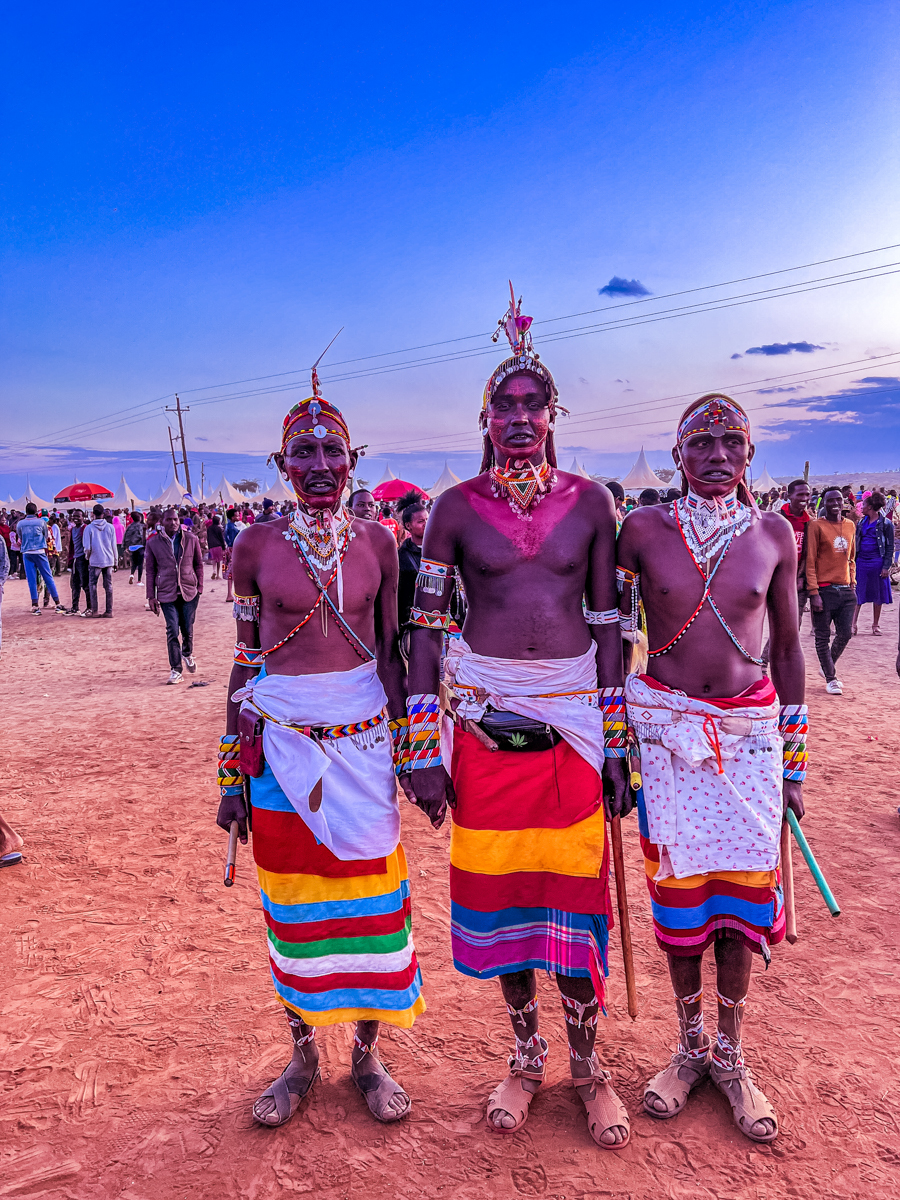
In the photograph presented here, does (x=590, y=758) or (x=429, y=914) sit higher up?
(x=590, y=758)

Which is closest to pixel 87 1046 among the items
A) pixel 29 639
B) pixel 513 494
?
pixel 513 494

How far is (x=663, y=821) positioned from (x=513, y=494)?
1361 millimetres

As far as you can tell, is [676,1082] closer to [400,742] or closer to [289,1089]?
[289,1089]

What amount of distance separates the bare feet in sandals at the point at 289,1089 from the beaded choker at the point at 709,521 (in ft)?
8.26

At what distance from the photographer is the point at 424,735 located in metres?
2.74

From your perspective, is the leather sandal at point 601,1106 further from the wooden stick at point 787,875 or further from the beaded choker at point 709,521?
the beaded choker at point 709,521

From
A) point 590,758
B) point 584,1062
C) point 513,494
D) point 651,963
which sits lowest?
point 651,963

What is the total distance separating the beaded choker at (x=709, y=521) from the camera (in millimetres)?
2768

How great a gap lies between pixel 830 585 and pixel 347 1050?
7.70 metres

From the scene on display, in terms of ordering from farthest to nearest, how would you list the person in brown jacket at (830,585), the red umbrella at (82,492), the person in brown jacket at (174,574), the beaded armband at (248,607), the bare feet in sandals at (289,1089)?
the red umbrella at (82,492) < the person in brown jacket at (174,574) < the person in brown jacket at (830,585) < the beaded armband at (248,607) < the bare feet in sandals at (289,1089)

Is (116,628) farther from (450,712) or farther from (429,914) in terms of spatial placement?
(450,712)

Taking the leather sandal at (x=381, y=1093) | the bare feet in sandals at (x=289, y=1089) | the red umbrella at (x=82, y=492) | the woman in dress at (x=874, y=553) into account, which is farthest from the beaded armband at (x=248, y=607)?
the red umbrella at (x=82, y=492)

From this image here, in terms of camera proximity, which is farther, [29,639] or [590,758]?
[29,639]

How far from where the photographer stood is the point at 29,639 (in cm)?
1380
